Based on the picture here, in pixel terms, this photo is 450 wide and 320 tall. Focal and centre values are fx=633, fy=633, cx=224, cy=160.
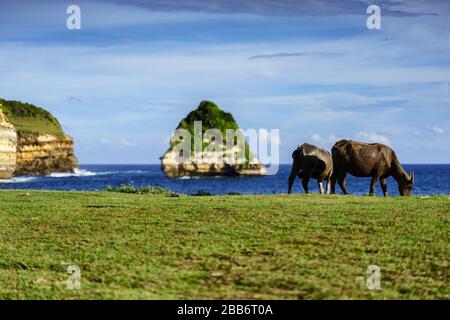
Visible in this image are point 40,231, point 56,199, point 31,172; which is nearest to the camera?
point 40,231

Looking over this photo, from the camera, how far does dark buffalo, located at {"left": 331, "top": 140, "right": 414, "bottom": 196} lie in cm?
2328

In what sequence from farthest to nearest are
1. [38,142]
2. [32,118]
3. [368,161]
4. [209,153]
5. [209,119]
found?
[209,119] → [32,118] → [209,153] → [38,142] → [368,161]

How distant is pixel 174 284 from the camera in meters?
9.79

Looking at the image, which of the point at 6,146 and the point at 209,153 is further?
the point at 209,153

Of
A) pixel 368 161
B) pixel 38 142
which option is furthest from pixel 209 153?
pixel 368 161

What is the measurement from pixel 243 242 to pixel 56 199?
1006 cm

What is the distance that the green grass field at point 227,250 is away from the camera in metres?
9.62

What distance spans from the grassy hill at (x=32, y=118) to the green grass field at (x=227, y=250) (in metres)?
142

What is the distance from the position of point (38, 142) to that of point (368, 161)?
444 ft

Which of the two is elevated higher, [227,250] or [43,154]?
[227,250]

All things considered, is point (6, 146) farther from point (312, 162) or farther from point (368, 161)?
point (368, 161)

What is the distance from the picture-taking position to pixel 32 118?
17300 centimetres
